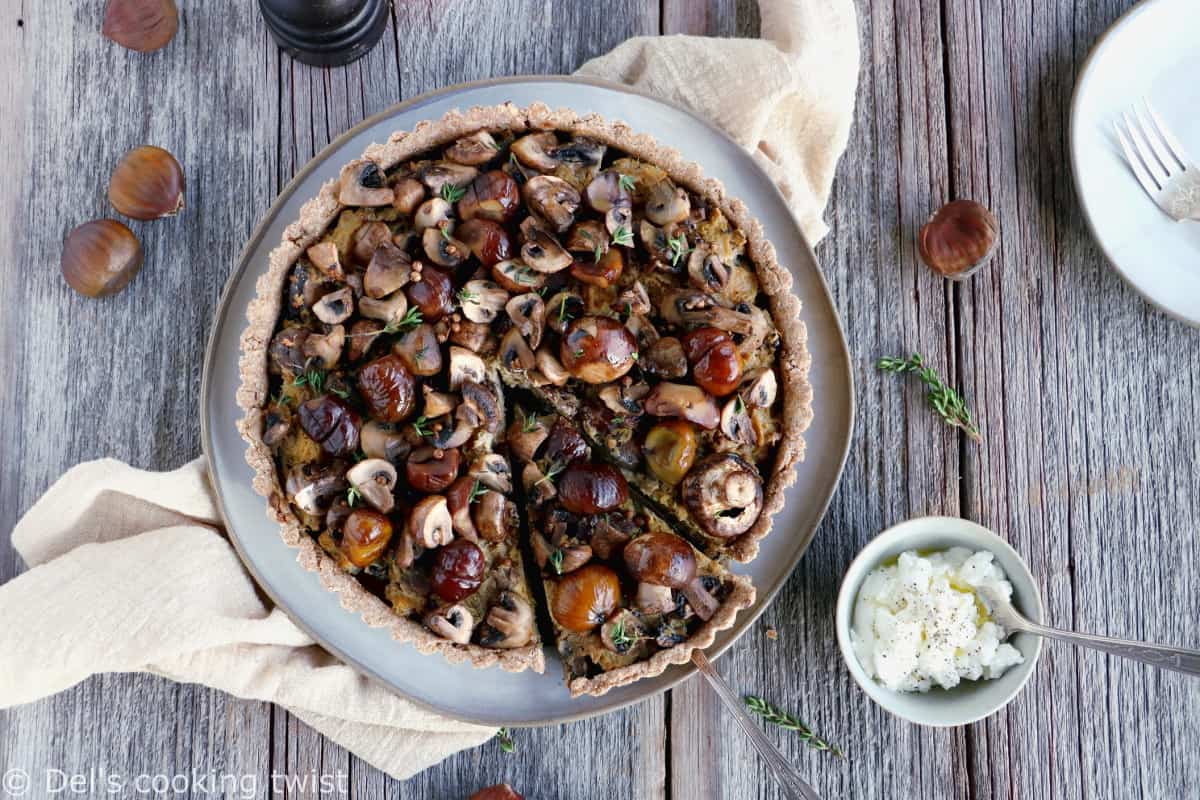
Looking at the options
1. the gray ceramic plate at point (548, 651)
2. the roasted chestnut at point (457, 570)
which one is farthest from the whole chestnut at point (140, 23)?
the roasted chestnut at point (457, 570)

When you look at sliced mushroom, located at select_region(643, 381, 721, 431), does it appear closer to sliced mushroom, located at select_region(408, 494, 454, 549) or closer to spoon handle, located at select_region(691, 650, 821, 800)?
sliced mushroom, located at select_region(408, 494, 454, 549)

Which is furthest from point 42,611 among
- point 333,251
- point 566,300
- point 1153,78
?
point 1153,78

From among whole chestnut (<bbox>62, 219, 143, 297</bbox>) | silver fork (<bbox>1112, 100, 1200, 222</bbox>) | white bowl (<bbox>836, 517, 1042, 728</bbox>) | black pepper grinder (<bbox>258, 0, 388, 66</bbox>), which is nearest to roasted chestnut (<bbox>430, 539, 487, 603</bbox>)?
white bowl (<bbox>836, 517, 1042, 728</bbox>)

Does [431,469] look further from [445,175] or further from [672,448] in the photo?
[445,175]

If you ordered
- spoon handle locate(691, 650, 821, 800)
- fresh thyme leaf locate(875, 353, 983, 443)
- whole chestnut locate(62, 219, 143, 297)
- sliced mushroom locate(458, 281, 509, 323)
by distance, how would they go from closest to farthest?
sliced mushroom locate(458, 281, 509, 323) → spoon handle locate(691, 650, 821, 800) → whole chestnut locate(62, 219, 143, 297) → fresh thyme leaf locate(875, 353, 983, 443)

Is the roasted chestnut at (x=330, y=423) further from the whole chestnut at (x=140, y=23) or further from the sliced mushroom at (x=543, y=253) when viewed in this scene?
the whole chestnut at (x=140, y=23)

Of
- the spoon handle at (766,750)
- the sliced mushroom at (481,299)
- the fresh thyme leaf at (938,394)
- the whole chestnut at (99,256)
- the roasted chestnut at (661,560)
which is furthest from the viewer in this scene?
the fresh thyme leaf at (938,394)
